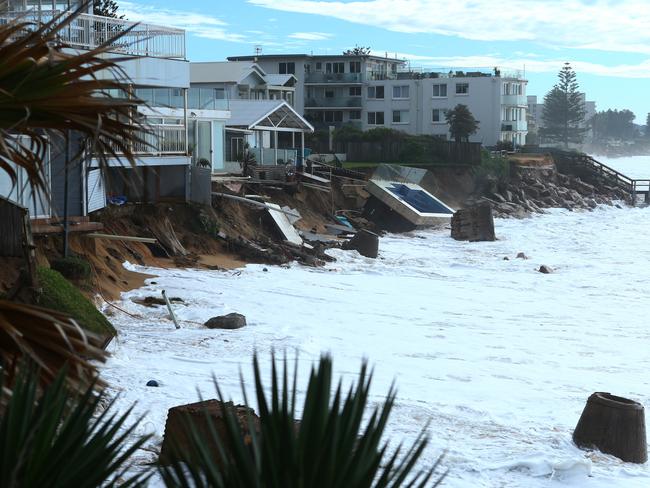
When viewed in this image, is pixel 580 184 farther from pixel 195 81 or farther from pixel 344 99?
pixel 195 81

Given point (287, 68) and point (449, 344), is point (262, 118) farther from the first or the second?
point (287, 68)

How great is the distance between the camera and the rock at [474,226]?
4106cm

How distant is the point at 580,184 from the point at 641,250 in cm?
2899

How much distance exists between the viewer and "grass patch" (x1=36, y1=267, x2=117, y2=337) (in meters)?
13.5

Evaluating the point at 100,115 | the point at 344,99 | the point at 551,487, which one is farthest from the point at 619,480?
the point at 344,99

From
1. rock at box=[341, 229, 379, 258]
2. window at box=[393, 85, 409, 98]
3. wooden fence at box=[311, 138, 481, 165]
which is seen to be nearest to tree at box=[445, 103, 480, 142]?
wooden fence at box=[311, 138, 481, 165]

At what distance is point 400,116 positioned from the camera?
82750 mm

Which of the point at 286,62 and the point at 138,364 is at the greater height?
the point at 286,62

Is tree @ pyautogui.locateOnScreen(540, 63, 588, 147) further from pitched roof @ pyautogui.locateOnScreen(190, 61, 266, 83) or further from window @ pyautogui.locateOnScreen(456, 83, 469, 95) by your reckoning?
pitched roof @ pyautogui.locateOnScreen(190, 61, 266, 83)

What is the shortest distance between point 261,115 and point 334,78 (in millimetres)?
41567

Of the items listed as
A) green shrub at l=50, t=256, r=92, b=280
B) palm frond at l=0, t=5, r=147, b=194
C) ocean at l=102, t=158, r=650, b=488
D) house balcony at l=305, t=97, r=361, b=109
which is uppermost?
house balcony at l=305, t=97, r=361, b=109

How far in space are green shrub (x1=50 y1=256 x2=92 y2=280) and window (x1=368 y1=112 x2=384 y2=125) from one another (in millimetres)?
66063

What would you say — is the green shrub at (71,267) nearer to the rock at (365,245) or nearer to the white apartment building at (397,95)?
the rock at (365,245)

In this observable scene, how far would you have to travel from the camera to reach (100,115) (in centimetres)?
472
